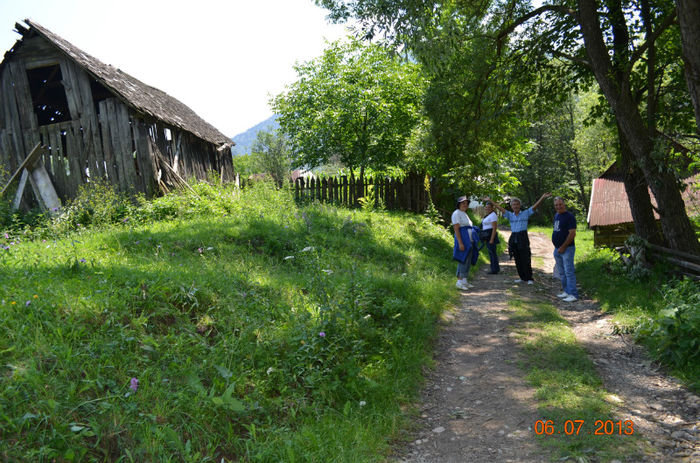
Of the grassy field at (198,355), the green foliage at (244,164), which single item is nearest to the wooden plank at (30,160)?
the grassy field at (198,355)

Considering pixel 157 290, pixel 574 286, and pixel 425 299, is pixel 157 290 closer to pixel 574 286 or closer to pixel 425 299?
pixel 425 299

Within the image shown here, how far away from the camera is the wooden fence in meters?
17.8

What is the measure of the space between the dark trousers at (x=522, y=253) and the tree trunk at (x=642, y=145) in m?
2.63

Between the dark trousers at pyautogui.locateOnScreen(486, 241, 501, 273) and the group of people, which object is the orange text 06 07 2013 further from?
the dark trousers at pyautogui.locateOnScreen(486, 241, 501, 273)

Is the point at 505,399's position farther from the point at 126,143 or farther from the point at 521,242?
the point at 126,143

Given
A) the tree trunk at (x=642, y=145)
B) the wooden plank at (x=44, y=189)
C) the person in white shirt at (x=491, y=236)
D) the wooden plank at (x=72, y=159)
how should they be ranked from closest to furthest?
the tree trunk at (x=642, y=145) < the person in white shirt at (x=491, y=236) < the wooden plank at (x=44, y=189) < the wooden plank at (x=72, y=159)

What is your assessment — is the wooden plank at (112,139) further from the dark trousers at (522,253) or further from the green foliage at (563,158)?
the green foliage at (563,158)

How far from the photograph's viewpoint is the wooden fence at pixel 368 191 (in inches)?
701

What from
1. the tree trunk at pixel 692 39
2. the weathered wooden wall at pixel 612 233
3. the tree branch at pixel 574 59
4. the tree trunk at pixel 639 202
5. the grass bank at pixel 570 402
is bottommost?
the weathered wooden wall at pixel 612 233

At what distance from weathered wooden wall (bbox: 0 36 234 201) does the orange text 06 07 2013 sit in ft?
41.9

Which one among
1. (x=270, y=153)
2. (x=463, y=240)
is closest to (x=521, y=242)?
(x=463, y=240)

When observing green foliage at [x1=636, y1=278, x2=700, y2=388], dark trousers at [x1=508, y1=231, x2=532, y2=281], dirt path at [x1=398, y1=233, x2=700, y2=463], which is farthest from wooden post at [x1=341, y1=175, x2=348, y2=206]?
green foliage at [x1=636, y1=278, x2=700, y2=388]

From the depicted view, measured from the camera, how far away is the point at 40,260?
595 cm

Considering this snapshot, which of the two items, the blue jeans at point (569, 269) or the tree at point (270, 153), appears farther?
the tree at point (270, 153)
